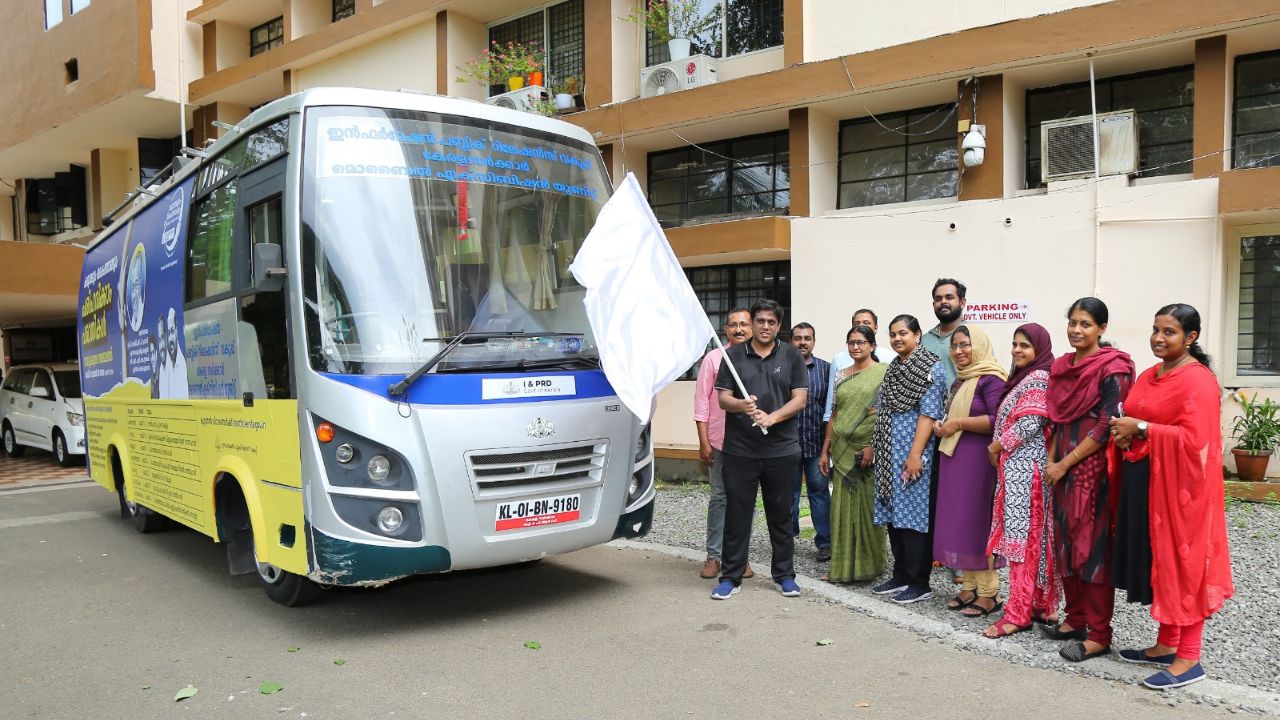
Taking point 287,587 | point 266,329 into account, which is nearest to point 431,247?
point 266,329

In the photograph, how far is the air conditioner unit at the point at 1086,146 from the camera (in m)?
9.08

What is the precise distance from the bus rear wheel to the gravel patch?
3148 mm

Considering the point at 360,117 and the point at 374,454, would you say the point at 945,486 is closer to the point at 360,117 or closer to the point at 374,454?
the point at 374,454

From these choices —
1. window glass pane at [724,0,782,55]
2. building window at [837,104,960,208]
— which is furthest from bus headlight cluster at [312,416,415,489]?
window glass pane at [724,0,782,55]

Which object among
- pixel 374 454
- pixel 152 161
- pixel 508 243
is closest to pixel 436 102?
pixel 508 243

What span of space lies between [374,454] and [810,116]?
8145 millimetres

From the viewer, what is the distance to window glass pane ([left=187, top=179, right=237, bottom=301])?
5.91 metres

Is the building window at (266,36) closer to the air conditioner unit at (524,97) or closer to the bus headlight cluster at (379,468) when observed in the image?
the air conditioner unit at (524,97)

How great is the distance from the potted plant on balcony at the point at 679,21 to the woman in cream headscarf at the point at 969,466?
8480 millimetres

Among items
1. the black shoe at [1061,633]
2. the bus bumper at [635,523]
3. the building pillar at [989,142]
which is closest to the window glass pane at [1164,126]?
the building pillar at [989,142]

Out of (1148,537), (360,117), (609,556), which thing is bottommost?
(609,556)

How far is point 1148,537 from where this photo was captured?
4324 millimetres

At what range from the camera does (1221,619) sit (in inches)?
202

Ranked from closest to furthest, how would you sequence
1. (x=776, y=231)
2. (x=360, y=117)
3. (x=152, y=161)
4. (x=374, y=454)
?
(x=374, y=454)
(x=360, y=117)
(x=776, y=231)
(x=152, y=161)
